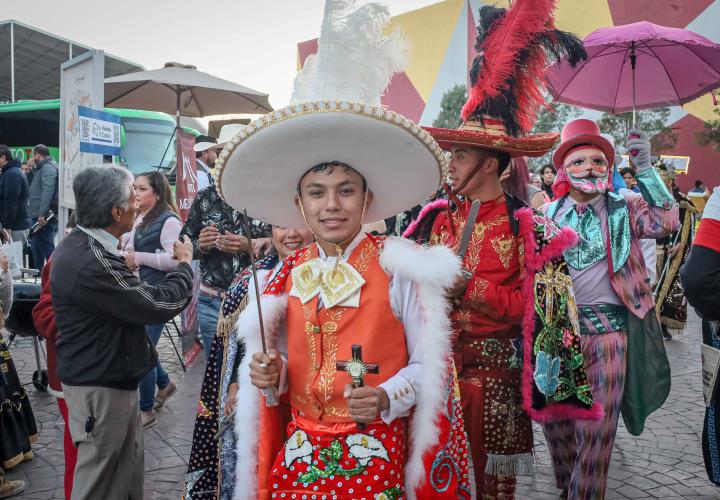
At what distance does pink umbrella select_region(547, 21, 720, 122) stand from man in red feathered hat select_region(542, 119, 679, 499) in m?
1.78

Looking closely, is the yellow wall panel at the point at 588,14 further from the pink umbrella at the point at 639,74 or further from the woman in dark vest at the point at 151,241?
the woman in dark vest at the point at 151,241

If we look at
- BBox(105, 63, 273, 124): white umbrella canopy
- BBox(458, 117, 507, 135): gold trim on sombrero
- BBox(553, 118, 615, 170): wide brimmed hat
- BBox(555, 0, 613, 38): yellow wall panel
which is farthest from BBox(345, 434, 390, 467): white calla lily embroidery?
BBox(555, 0, 613, 38): yellow wall panel

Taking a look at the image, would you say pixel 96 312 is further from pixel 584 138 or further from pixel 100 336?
pixel 584 138

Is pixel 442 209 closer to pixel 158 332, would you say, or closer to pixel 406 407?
pixel 406 407

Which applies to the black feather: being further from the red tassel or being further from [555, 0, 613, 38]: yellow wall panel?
[555, 0, 613, 38]: yellow wall panel

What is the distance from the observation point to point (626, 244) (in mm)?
3541

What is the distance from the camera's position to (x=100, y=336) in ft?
9.59

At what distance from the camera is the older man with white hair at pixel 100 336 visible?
113 inches

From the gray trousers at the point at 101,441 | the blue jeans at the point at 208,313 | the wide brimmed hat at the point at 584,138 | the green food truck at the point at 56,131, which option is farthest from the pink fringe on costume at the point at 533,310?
the green food truck at the point at 56,131

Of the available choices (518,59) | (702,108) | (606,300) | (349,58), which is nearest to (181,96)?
(518,59)

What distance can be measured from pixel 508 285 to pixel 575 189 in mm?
1248

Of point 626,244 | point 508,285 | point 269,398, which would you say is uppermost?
point 626,244

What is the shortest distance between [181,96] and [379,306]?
8.14 m

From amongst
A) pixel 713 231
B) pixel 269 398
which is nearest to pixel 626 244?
pixel 713 231
